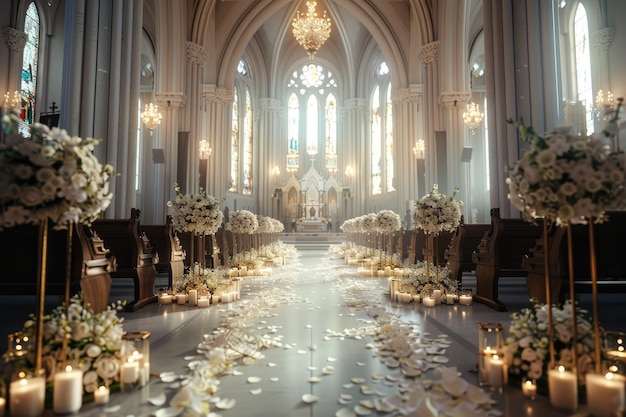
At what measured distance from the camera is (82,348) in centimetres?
253

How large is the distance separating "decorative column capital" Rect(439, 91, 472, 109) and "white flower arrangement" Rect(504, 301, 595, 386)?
13.9 metres

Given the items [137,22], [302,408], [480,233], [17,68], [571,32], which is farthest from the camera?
[571,32]

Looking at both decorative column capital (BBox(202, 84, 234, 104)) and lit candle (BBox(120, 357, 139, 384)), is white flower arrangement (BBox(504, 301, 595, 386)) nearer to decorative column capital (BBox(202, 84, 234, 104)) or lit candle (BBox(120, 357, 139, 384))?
lit candle (BBox(120, 357, 139, 384))

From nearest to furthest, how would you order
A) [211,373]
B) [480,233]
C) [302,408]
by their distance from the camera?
[302,408] < [211,373] < [480,233]

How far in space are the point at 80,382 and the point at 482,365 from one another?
2.42 m

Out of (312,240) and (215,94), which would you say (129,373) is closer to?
(215,94)

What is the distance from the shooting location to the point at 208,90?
20.6 metres

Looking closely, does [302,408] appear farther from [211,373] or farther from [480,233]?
[480,233]

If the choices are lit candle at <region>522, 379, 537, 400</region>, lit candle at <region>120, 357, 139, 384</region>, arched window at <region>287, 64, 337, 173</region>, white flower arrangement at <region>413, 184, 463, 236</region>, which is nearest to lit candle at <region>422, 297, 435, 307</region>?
white flower arrangement at <region>413, 184, 463, 236</region>

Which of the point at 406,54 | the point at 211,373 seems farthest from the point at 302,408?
the point at 406,54

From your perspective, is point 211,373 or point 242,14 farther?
point 242,14

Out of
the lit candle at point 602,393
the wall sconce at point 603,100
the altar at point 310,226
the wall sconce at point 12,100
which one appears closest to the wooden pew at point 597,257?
the lit candle at point 602,393

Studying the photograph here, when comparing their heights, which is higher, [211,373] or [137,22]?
[137,22]

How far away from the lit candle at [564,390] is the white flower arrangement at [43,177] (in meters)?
2.75
